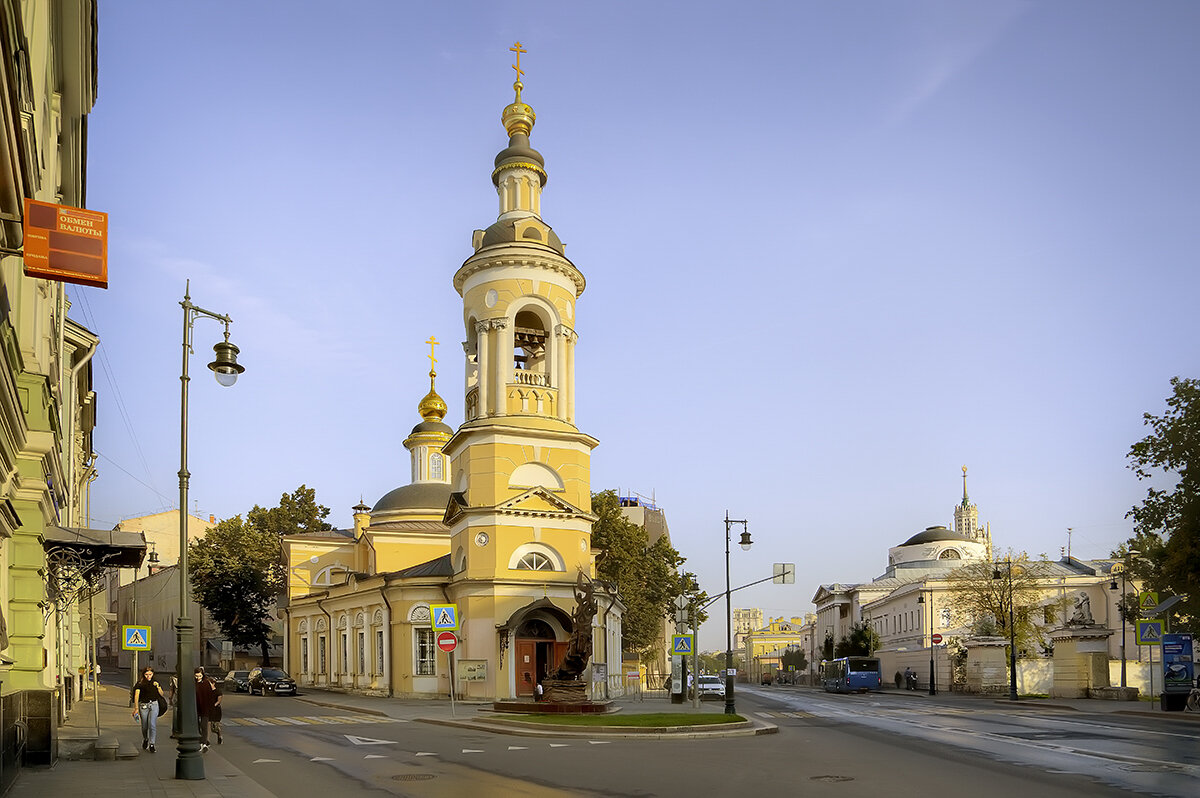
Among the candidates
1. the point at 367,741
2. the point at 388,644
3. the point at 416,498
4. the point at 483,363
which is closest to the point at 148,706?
the point at 367,741

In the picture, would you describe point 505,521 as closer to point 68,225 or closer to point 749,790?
point 749,790

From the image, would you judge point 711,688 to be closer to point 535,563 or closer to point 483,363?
point 535,563

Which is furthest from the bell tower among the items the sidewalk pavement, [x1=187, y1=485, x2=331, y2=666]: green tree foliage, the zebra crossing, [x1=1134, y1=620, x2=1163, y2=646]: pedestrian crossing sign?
[x1=187, y1=485, x2=331, y2=666]: green tree foliage

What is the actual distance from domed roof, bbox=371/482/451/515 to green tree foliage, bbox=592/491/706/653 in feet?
29.7

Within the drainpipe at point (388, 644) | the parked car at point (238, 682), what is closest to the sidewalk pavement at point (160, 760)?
the drainpipe at point (388, 644)

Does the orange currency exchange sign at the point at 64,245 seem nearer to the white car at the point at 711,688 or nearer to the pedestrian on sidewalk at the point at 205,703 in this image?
the pedestrian on sidewalk at the point at 205,703

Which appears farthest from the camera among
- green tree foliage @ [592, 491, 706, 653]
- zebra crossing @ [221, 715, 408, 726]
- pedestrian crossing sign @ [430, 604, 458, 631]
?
green tree foliage @ [592, 491, 706, 653]

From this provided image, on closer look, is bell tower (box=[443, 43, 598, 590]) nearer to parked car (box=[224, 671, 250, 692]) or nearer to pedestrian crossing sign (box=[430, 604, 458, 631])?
pedestrian crossing sign (box=[430, 604, 458, 631])

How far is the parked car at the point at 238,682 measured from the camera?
58.8 m

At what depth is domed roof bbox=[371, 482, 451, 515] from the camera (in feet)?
213

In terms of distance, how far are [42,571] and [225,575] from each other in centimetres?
5533

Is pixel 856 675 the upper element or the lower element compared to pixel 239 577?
lower

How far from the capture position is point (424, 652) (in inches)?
1806

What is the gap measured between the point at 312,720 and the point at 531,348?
18.6 meters
